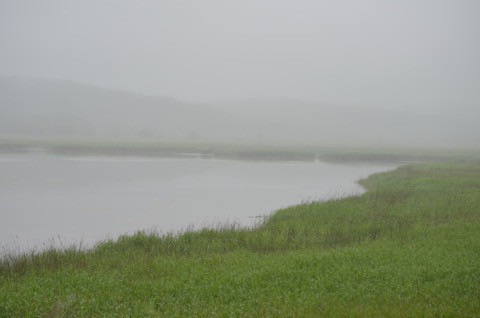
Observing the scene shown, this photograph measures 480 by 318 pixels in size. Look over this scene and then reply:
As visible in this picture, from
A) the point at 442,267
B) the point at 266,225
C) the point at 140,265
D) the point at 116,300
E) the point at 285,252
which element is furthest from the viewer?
the point at 266,225

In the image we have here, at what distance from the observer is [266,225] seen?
2216 centimetres

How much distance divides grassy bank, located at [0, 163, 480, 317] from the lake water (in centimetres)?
405

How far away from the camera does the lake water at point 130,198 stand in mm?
23750

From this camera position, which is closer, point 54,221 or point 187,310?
point 187,310

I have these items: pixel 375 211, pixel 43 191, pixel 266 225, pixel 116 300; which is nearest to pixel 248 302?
pixel 116 300

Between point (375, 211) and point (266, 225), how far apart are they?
20.6 ft

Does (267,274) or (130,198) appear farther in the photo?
(130,198)

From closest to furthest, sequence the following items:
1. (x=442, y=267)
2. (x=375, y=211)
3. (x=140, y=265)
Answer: (x=442, y=267) → (x=140, y=265) → (x=375, y=211)

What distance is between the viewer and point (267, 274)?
12828mm

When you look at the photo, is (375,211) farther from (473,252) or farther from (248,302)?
(248,302)

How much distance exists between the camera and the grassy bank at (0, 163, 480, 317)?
33.6 ft

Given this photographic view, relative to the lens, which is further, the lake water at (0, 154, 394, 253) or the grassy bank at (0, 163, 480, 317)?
the lake water at (0, 154, 394, 253)

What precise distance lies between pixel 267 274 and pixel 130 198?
80.9 ft

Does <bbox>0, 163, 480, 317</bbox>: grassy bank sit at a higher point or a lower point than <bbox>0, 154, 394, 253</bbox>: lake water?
higher
